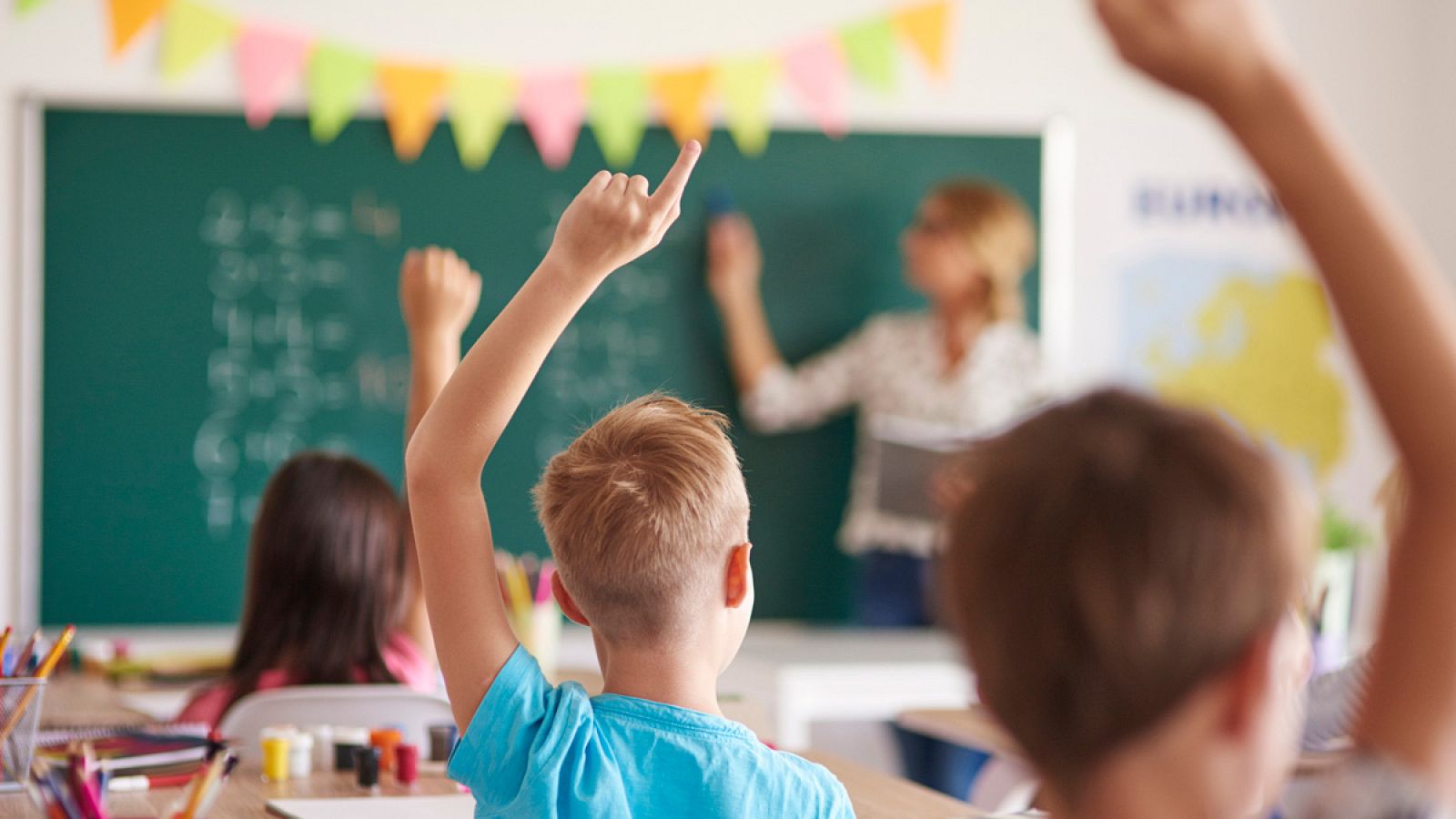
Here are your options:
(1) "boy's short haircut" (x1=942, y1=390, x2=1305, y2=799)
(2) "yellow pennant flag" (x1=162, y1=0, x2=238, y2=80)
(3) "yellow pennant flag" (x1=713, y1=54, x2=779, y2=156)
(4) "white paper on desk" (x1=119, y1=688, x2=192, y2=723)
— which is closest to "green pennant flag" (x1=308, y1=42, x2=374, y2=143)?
(2) "yellow pennant flag" (x1=162, y1=0, x2=238, y2=80)

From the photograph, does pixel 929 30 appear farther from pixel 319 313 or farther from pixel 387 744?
pixel 387 744

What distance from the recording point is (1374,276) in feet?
2.00

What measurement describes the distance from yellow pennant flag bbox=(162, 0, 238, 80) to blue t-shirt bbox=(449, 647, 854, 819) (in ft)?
10.9

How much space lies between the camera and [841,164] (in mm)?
4566

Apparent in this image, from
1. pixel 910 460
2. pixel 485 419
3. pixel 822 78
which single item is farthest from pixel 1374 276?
pixel 822 78

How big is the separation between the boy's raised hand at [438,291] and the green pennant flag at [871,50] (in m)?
3.02

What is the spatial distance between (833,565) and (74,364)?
6.74 feet

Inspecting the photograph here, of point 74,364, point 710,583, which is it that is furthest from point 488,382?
point 74,364

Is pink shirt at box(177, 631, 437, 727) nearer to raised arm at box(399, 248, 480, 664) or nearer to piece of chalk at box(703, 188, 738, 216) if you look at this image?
raised arm at box(399, 248, 480, 664)

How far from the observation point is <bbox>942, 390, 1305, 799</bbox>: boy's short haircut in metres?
0.61

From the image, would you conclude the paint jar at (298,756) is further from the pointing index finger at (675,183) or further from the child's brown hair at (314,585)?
the pointing index finger at (675,183)

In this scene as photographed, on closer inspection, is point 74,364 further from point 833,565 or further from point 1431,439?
point 1431,439

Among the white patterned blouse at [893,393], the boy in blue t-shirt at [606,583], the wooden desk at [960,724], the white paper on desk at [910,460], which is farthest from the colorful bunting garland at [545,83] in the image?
the boy in blue t-shirt at [606,583]

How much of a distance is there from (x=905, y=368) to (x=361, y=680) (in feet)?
8.14
